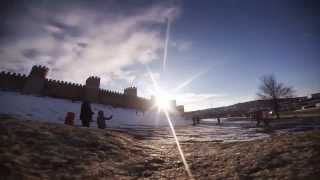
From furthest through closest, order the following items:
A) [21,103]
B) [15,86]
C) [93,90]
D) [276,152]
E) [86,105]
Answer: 1. [93,90]
2. [15,86]
3. [21,103]
4. [86,105]
5. [276,152]

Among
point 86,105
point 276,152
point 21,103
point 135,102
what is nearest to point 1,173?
point 276,152

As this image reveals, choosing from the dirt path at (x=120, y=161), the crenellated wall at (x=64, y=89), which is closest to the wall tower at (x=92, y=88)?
the crenellated wall at (x=64, y=89)

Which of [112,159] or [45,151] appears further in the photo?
[112,159]

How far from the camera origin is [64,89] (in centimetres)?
4516

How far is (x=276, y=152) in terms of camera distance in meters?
6.40

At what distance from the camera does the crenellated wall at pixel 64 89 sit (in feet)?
129

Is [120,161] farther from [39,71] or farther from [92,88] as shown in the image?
[92,88]

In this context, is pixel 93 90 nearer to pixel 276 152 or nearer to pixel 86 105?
pixel 86 105

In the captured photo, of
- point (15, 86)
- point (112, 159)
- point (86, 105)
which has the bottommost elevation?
point (112, 159)

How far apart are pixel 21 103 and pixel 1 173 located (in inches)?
1135

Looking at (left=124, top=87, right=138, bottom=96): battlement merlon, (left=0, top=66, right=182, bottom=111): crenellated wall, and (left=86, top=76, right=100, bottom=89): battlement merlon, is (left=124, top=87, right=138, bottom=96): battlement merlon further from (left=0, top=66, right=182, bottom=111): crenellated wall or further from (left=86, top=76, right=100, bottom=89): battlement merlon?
(left=86, top=76, right=100, bottom=89): battlement merlon

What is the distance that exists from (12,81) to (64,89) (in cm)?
820

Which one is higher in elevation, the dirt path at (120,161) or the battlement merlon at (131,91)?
the battlement merlon at (131,91)

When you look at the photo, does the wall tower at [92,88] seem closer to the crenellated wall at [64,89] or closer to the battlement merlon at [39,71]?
the crenellated wall at [64,89]
